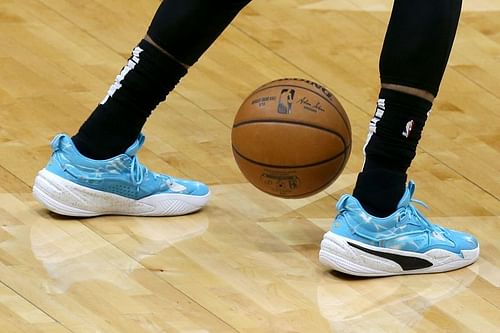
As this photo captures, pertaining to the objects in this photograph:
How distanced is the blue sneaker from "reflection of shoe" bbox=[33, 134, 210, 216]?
14.3 inches

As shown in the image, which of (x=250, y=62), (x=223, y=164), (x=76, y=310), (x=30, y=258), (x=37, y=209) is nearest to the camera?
(x=76, y=310)

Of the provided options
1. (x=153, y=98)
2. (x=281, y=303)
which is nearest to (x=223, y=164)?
(x=153, y=98)

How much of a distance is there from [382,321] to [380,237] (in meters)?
0.21

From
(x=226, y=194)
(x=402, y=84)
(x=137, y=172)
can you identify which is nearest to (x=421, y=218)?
(x=402, y=84)

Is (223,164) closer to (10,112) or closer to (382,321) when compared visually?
(10,112)

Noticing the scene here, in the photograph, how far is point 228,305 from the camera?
2459 millimetres

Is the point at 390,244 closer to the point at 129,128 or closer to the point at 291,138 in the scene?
the point at 291,138

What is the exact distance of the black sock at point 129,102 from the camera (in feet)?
8.73

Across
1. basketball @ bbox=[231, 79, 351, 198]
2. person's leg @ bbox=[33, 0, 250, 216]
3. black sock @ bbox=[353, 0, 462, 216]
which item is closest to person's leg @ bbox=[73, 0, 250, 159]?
person's leg @ bbox=[33, 0, 250, 216]

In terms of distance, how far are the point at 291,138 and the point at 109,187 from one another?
16.4 inches

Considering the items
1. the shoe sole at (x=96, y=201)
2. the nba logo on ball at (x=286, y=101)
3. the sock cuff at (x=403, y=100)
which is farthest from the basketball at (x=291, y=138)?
the shoe sole at (x=96, y=201)

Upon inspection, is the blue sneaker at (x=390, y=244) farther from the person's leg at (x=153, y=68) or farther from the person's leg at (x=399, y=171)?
the person's leg at (x=153, y=68)

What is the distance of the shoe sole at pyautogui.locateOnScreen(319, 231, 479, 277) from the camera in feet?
8.48

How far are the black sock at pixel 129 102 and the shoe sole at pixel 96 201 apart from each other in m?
0.08
